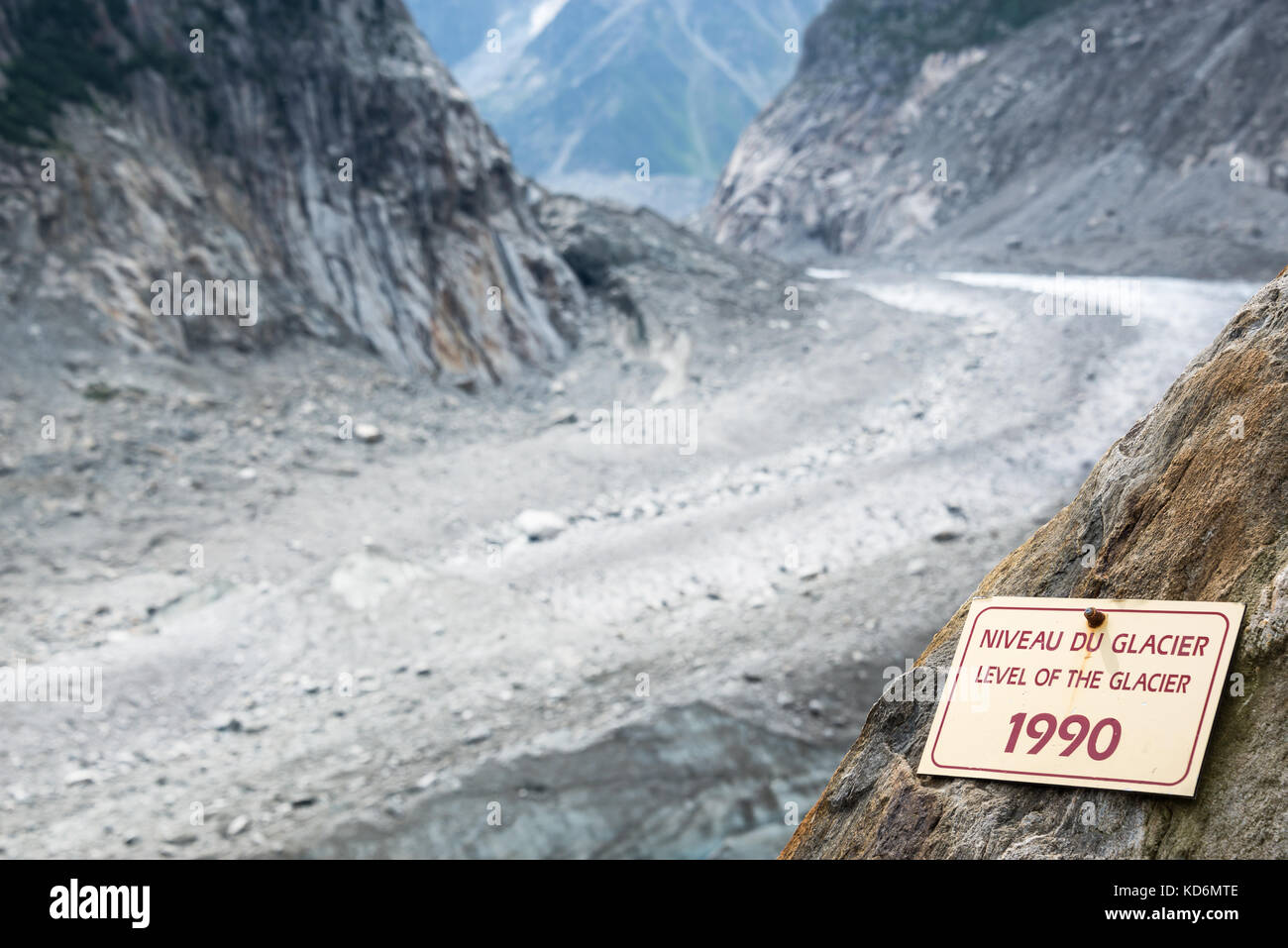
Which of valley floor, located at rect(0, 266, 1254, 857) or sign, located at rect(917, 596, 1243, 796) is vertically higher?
sign, located at rect(917, 596, 1243, 796)

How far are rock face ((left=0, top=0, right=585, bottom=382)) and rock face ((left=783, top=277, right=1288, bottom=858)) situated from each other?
1625 centimetres

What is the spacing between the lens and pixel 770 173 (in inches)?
2186

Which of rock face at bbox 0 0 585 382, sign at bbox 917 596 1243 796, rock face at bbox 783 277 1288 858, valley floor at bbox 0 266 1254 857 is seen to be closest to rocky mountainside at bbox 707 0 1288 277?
valley floor at bbox 0 266 1254 857

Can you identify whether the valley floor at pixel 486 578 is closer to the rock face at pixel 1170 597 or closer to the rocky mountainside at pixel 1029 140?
the rock face at pixel 1170 597

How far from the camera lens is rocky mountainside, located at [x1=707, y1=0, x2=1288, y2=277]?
29625 mm

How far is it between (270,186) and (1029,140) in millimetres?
33943

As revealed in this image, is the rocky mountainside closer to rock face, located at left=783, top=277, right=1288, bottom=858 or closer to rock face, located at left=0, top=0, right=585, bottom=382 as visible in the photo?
rock face, located at left=0, top=0, right=585, bottom=382

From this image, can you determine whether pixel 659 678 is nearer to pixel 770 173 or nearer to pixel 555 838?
pixel 555 838

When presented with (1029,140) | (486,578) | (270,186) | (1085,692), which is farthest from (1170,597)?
(1029,140)

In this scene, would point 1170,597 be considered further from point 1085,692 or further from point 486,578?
point 486,578

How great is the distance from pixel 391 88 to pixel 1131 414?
17329 millimetres

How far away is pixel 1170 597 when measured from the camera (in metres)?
2.27

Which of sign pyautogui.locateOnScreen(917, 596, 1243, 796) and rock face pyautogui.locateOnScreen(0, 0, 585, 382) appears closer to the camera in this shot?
sign pyautogui.locateOnScreen(917, 596, 1243, 796)

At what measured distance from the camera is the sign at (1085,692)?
6.77 feet
